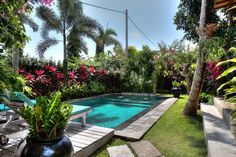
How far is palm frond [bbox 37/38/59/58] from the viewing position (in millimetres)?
13141

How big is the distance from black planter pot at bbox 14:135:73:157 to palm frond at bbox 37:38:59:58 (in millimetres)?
11592

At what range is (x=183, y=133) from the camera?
5062 millimetres

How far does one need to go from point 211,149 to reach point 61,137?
2.44m

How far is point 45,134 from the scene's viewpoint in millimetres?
2514

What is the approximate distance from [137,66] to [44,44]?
24.2 feet

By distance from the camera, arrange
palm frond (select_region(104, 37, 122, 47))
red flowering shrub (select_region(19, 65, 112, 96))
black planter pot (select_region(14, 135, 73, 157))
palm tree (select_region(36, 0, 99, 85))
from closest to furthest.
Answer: black planter pot (select_region(14, 135, 73, 157)), red flowering shrub (select_region(19, 65, 112, 96)), palm tree (select_region(36, 0, 99, 85)), palm frond (select_region(104, 37, 122, 47))

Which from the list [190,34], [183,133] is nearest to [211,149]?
[183,133]

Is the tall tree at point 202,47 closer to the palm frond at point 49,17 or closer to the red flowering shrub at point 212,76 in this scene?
the red flowering shrub at point 212,76

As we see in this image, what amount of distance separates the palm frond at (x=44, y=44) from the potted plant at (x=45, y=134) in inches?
450

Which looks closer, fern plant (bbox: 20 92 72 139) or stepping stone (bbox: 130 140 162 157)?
fern plant (bbox: 20 92 72 139)

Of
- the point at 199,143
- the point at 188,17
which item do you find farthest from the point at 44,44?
the point at 199,143

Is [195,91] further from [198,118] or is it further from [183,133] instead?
[183,133]

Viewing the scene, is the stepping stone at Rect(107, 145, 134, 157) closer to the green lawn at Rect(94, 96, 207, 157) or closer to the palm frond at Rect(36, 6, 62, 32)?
the green lawn at Rect(94, 96, 207, 157)

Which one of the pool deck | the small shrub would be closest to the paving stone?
the pool deck
